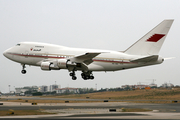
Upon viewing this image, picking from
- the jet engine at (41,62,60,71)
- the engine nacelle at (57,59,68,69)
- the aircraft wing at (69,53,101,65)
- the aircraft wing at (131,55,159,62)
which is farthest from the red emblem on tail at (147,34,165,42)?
the jet engine at (41,62,60,71)

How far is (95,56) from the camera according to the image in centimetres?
5094

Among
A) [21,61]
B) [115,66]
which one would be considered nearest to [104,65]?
[115,66]

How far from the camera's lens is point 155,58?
162 ft

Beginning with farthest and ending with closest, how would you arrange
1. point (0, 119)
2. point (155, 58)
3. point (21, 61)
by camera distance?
point (21, 61), point (155, 58), point (0, 119)

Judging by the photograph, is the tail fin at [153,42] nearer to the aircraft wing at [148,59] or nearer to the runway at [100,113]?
the aircraft wing at [148,59]

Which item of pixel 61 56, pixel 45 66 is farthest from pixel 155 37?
pixel 45 66

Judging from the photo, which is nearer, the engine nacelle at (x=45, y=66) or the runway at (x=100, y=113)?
the runway at (x=100, y=113)

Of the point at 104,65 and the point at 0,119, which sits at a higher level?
the point at 104,65

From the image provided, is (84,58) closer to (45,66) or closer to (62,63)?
(62,63)

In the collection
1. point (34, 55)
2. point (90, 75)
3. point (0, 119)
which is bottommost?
point (0, 119)

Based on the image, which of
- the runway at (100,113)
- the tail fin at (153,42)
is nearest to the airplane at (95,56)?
the tail fin at (153,42)

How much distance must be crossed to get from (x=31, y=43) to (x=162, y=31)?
26.2 m

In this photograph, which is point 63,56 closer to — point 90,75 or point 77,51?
point 77,51

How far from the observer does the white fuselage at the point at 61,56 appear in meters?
52.2
